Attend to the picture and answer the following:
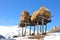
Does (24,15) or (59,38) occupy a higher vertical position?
(24,15)

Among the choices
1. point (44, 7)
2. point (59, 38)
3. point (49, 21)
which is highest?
point (44, 7)

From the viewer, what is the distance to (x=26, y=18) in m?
41.2

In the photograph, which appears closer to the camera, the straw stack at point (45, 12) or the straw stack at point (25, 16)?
the straw stack at point (45, 12)

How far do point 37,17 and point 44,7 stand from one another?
7.59 ft

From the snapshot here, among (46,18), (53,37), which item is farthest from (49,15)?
(53,37)

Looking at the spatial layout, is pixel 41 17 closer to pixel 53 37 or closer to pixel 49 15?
pixel 49 15

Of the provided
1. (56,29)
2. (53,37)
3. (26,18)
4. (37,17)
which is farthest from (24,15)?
(53,37)

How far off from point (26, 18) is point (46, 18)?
5.71 m

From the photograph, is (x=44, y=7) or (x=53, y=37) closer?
(x=53, y=37)

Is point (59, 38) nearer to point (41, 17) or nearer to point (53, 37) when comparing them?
point (53, 37)

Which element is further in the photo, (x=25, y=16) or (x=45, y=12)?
(x=25, y=16)

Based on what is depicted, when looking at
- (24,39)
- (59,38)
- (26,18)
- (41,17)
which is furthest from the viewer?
(26,18)

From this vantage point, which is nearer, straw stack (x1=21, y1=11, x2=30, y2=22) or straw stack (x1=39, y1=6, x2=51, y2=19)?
straw stack (x1=39, y1=6, x2=51, y2=19)

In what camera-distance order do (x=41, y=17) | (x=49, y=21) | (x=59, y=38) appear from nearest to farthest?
(x=59, y=38) < (x=41, y=17) < (x=49, y=21)
